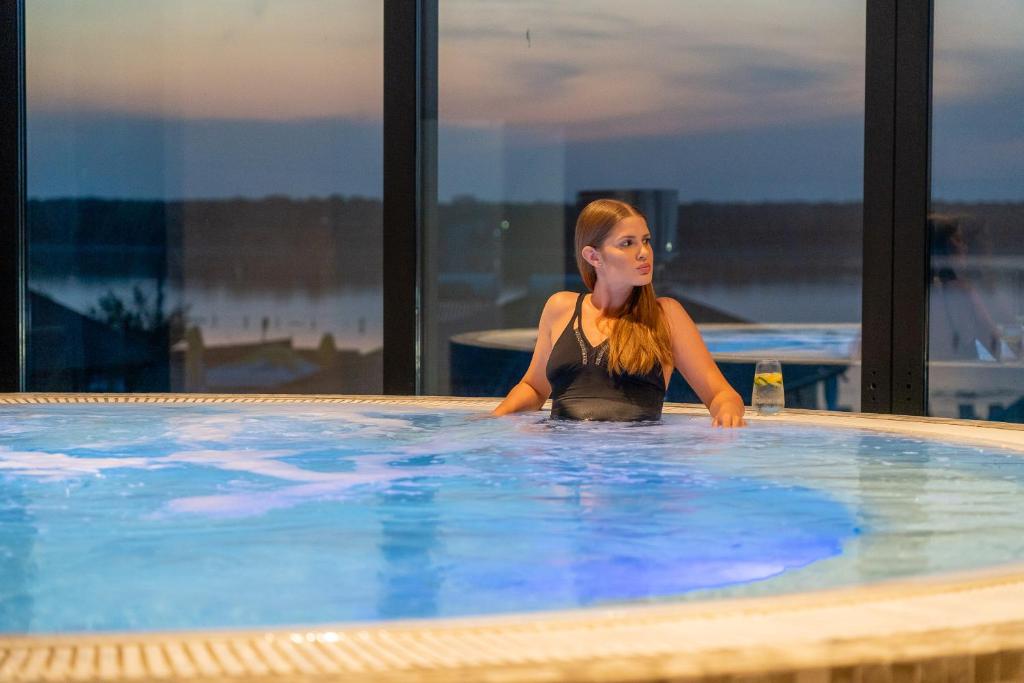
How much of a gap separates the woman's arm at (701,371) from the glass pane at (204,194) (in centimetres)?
265

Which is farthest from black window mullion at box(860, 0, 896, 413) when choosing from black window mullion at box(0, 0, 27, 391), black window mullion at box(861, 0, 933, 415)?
black window mullion at box(0, 0, 27, 391)

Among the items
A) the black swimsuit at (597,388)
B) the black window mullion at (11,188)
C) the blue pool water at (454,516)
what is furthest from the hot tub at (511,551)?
the black window mullion at (11,188)

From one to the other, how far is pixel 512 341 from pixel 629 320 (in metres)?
2.39

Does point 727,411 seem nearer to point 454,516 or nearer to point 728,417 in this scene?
point 728,417

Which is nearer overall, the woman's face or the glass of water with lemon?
the woman's face

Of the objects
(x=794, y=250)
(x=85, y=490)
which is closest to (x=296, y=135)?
(x=794, y=250)

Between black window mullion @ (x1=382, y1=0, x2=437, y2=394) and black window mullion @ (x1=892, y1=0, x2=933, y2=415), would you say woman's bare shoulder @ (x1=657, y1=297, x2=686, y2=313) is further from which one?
black window mullion @ (x1=382, y1=0, x2=437, y2=394)

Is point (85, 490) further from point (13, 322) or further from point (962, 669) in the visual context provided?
point (13, 322)

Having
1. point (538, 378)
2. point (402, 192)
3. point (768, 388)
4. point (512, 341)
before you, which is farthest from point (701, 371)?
point (512, 341)

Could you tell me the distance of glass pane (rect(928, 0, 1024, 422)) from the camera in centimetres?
480

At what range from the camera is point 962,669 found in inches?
46.6

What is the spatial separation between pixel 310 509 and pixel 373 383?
12.8 ft

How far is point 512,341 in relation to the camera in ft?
19.5

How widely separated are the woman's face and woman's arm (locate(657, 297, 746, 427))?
159mm
